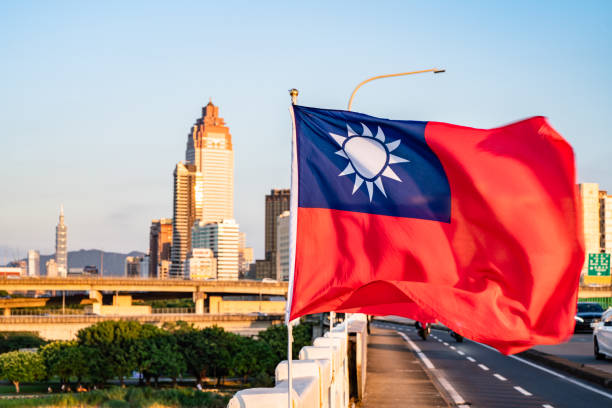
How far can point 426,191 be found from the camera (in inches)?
271

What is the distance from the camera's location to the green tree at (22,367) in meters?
82.4

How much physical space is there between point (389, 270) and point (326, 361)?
1.91 metres

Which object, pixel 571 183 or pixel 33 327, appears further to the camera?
pixel 33 327

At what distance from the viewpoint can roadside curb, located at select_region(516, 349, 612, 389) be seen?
17922mm

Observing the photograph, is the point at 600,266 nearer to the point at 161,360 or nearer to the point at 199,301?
the point at 161,360

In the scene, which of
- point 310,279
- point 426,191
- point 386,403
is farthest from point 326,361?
point 386,403

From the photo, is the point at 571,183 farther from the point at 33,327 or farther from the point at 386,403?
the point at 33,327

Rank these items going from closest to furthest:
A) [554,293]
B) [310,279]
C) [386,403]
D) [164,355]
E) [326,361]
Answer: [554,293] → [310,279] → [326,361] → [386,403] → [164,355]

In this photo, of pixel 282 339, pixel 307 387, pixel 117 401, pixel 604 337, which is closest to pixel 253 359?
pixel 282 339

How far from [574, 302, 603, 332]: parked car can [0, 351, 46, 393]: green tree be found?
6202cm

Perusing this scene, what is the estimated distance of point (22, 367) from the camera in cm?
8319

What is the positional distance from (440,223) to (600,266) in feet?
253

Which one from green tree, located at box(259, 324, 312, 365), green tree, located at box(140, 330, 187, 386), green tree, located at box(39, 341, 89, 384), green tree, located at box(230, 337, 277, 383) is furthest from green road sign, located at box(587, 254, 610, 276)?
green tree, located at box(39, 341, 89, 384)

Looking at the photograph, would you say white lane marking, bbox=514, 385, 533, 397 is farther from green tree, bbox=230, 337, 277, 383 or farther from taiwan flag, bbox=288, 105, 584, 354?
green tree, bbox=230, 337, 277, 383
